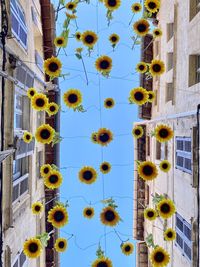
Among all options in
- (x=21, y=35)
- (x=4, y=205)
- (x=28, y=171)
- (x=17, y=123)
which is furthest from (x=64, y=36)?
(x=28, y=171)

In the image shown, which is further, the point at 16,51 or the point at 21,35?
the point at 21,35

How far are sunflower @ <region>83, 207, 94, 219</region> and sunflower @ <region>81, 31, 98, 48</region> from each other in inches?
176

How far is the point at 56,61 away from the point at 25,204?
5.45 metres

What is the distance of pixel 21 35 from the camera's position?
12.6m

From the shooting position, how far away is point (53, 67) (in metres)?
9.86

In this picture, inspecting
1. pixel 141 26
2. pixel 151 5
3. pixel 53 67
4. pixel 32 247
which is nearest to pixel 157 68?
pixel 141 26

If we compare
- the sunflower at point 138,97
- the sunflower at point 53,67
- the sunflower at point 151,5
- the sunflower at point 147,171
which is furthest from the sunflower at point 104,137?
the sunflower at point 151,5

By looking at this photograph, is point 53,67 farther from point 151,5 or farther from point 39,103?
point 151,5

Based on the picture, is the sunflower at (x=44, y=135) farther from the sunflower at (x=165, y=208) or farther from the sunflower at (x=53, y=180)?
the sunflower at (x=165, y=208)

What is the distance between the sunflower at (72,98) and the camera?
32.5 feet

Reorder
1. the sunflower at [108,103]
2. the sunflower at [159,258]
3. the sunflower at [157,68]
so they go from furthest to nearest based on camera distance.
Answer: the sunflower at [108,103] < the sunflower at [157,68] < the sunflower at [159,258]

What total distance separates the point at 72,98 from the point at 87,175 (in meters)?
2.08

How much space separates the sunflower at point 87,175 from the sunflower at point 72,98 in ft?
5.71

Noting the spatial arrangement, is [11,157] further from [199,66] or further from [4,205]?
[199,66]
